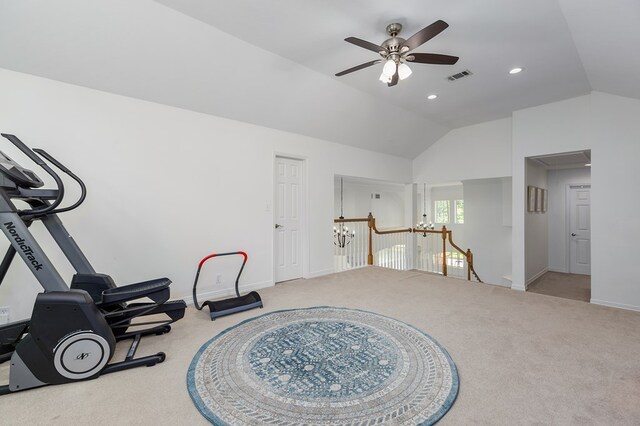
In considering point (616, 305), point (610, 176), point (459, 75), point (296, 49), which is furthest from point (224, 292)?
point (610, 176)

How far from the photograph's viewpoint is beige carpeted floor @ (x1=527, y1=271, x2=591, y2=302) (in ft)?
16.6

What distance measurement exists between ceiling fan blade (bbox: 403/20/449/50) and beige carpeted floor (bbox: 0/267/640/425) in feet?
8.82

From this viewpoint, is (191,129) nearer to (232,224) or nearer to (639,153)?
(232,224)

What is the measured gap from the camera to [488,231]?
759 cm

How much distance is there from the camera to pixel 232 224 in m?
4.10

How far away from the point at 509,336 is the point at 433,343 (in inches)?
33.6

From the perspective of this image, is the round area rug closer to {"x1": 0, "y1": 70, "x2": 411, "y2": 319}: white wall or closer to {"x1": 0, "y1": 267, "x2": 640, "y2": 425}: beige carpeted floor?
{"x1": 0, "y1": 267, "x2": 640, "y2": 425}: beige carpeted floor

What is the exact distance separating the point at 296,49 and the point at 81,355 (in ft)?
11.4

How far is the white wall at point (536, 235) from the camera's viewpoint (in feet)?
17.2

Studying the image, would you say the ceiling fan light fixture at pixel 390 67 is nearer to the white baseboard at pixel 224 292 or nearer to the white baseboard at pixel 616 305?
the white baseboard at pixel 224 292

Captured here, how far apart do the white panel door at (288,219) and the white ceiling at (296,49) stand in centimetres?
84

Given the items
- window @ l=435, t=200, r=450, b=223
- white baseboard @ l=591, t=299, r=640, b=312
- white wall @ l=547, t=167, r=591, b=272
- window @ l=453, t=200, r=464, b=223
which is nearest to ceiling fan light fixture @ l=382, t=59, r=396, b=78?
white baseboard @ l=591, t=299, r=640, b=312

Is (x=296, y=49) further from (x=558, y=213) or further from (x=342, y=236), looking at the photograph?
(x=558, y=213)

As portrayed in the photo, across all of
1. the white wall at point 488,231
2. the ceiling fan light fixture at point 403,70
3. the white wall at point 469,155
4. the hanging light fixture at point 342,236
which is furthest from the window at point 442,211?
the ceiling fan light fixture at point 403,70
